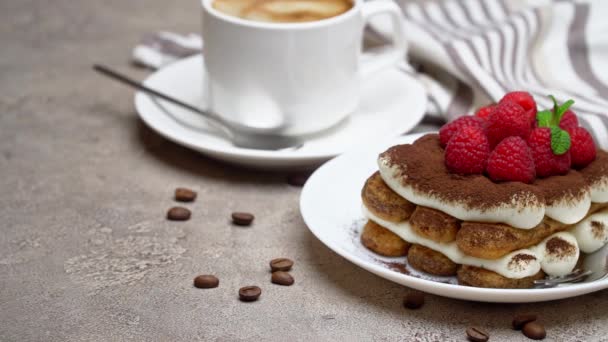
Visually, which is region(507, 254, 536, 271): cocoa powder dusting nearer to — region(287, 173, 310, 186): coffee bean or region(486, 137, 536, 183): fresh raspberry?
region(486, 137, 536, 183): fresh raspberry

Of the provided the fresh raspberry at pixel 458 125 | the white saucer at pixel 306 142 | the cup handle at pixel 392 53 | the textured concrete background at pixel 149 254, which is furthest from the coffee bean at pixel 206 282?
the cup handle at pixel 392 53

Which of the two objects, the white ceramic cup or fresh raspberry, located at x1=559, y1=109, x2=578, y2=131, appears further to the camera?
the white ceramic cup

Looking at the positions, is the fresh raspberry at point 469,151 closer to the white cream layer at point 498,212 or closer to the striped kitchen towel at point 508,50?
the white cream layer at point 498,212

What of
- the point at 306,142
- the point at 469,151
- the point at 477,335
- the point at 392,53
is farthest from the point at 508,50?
the point at 477,335

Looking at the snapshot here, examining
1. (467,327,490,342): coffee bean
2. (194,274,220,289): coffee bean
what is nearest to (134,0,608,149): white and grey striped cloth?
(467,327,490,342): coffee bean

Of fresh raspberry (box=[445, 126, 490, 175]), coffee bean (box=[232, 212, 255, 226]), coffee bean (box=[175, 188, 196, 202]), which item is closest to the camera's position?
fresh raspberry (box=[445, 126, 490, 175])

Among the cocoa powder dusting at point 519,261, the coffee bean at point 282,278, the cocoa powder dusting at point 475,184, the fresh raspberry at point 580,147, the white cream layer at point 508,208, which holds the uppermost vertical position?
the fresh raspberry at point 580,147

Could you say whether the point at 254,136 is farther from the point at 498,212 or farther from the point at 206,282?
the point at 498,212
